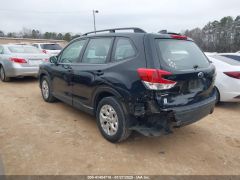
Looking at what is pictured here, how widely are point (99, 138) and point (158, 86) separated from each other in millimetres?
1532

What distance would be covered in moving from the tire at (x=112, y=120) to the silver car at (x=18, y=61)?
202 inches

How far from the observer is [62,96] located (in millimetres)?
5191

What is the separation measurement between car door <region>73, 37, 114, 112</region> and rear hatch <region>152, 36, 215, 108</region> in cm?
99

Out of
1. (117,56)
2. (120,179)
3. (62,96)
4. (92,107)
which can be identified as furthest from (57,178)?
(62,96)

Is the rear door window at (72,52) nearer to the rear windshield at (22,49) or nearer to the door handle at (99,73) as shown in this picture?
the door handle at (99,73)

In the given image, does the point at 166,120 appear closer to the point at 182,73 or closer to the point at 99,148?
the point at 182,73

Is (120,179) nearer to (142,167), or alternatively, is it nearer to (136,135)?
(142,167)

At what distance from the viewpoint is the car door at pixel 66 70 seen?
4.74 m

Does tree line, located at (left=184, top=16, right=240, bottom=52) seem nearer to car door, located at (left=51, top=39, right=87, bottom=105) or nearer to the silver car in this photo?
the silver car

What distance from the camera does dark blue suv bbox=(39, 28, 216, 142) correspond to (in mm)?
3223

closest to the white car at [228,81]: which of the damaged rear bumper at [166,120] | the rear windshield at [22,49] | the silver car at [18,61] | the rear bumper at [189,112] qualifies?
the rear bumper at [189,112]

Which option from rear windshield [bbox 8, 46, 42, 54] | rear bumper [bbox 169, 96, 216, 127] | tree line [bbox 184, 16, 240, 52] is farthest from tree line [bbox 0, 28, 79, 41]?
rear bumper [bbox 169, 96, 216, 127]

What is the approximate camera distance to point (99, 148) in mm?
3725

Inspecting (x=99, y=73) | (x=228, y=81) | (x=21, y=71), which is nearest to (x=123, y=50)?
(x=99, y=73)
